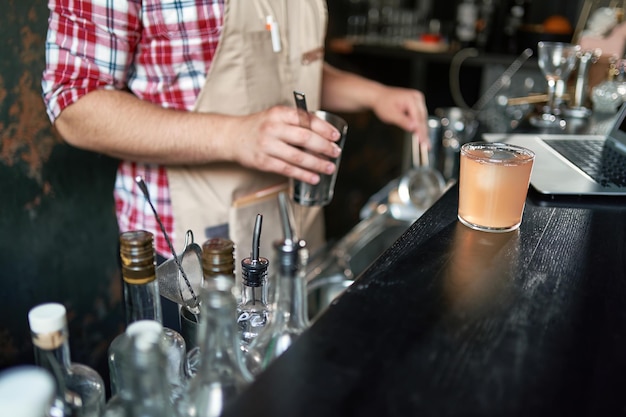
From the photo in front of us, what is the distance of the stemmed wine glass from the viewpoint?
1607 mm

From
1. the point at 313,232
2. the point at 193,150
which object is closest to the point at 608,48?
the point at 313,232

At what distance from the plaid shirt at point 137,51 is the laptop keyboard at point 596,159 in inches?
27.0

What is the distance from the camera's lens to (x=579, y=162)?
1094 mm

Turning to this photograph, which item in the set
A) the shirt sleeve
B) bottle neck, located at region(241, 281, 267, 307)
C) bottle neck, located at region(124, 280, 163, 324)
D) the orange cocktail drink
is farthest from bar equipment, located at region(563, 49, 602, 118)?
bottle neck, located at region(124, 280, 163, 324)

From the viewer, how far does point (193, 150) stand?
1.17 meters

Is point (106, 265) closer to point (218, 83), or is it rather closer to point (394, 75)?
point (218, 83)

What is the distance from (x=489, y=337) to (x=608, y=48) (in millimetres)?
1755

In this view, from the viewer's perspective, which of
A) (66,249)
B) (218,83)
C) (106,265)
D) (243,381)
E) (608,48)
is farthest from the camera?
(608,48)

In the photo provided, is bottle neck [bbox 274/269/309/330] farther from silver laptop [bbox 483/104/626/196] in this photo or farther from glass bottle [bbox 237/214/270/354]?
silver laptop [bbox 483/104/626/196]

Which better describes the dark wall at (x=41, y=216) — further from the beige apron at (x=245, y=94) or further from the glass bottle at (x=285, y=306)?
the glass bottle at (x=285, y=306)

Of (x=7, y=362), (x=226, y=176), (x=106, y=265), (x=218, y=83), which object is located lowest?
(x=7, y=362)

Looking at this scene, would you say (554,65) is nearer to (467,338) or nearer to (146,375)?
(467,338)

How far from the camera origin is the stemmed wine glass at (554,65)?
161 centimetres

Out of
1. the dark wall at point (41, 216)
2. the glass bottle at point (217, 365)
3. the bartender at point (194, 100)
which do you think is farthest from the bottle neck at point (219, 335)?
the dark wall at point (41, 216)
